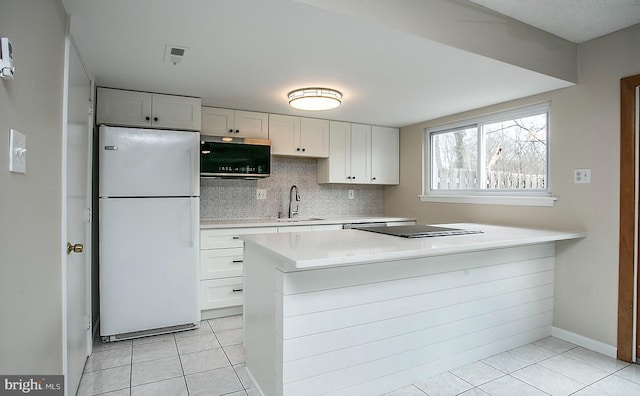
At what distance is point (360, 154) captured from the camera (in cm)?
438

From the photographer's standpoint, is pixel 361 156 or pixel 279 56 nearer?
pixel 279 56

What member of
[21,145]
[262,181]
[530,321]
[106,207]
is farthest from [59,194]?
[530,321]

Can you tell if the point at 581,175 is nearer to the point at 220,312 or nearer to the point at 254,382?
the point at 254,382

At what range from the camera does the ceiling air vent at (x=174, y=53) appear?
84.3 inches

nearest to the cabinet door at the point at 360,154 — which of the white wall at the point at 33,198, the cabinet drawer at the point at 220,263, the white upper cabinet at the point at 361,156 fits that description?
the white upper cabinet at the point at 361,156

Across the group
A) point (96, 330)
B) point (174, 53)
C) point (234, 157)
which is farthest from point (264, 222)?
point (174, 53)

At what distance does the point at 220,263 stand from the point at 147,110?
151cm

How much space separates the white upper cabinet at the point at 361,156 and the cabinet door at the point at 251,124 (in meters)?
0.85

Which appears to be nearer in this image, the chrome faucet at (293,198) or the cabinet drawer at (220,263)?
the cabinet drawer at (220,263)

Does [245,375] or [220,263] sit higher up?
[220,263]

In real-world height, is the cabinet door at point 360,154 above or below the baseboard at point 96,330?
above

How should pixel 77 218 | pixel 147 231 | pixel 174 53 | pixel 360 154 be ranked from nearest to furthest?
pixel 77 218
pixel 174 53
pixel 147 231
pixel 360 154

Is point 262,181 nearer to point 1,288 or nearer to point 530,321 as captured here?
point 530,321

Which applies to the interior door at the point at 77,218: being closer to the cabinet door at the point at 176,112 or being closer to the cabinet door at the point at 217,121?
the cabinet door at the point at 176,112
